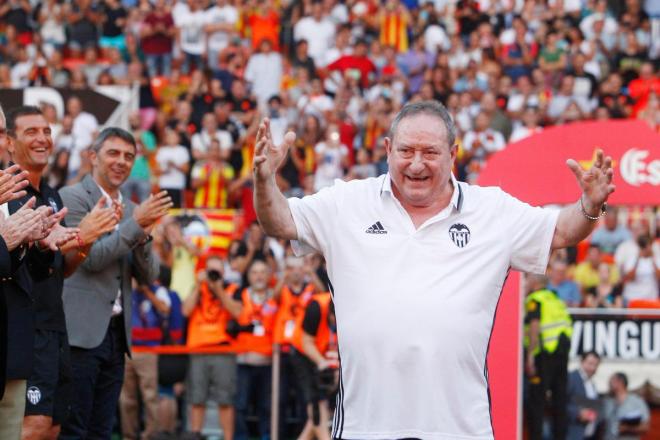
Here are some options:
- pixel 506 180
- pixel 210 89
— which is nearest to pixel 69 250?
pixel 506 180

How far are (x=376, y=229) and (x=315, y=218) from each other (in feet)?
0.96

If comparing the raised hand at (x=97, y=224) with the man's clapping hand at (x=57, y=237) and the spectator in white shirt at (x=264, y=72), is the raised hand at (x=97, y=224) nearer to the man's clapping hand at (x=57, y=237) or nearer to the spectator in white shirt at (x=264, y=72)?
the man's clapping hand at (x=57, y=237)

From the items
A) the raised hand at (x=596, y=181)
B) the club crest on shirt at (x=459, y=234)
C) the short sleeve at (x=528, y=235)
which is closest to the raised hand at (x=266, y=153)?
the club crest on shirt at (x=459, y=234)

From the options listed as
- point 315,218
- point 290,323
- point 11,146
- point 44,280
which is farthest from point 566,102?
point 315,218

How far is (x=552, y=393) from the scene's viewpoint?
38.7 ft

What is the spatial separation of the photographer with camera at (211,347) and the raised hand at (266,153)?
751 centimetres

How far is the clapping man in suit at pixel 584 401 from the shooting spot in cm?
1180

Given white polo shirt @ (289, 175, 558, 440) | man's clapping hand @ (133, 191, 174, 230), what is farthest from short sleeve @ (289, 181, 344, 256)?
man's clapping hand @ (133, 191, 174, 230)

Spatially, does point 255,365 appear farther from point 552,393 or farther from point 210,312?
point 552,393

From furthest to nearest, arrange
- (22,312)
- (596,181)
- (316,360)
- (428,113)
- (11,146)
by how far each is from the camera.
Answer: (316,360) < (11,146) < (22,312) < (428,113) < (596,181)

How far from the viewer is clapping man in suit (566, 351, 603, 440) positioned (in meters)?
11.8

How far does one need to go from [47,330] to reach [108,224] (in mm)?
698

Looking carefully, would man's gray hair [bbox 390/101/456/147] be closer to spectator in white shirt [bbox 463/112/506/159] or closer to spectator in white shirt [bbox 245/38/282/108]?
spectator in white shirt [bbox 463/112/506/159]

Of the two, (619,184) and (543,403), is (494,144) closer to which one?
(543,403)
